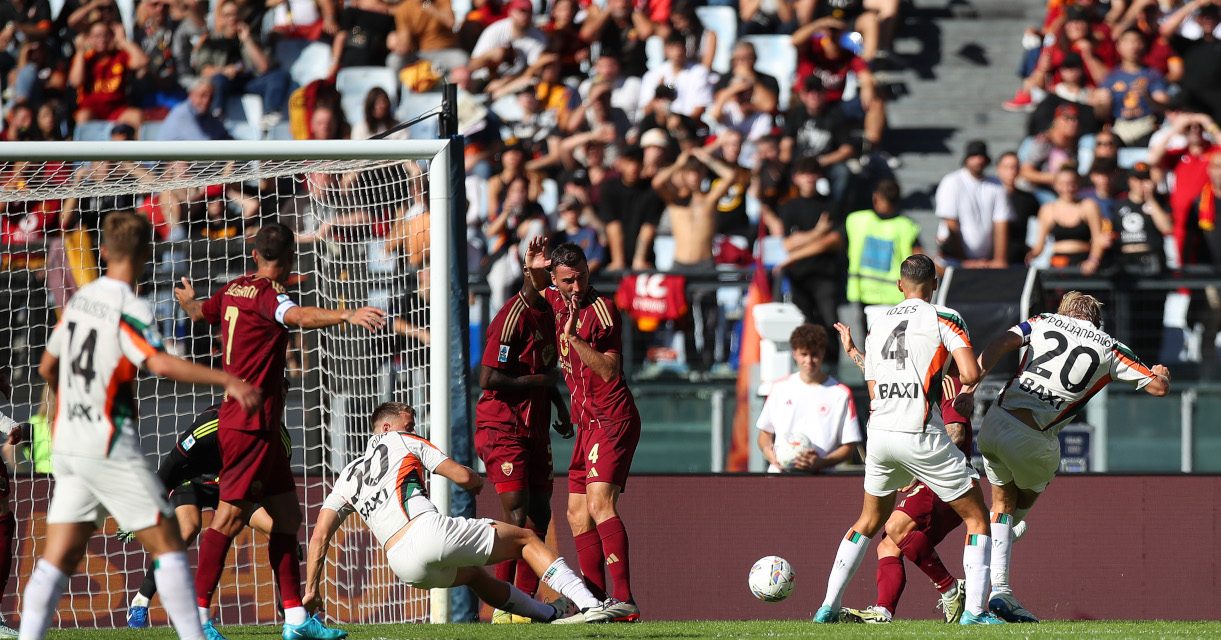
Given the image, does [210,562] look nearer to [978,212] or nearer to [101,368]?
[101,368]

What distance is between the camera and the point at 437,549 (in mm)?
7105

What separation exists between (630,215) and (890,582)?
226 inches

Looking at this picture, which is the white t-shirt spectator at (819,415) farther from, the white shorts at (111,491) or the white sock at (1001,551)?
the white shorts at (111,491)

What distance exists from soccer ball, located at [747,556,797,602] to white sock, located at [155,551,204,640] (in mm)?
3451

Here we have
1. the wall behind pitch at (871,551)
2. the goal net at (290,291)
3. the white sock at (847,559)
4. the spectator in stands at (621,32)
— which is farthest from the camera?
the spectator in stands at (621,32)

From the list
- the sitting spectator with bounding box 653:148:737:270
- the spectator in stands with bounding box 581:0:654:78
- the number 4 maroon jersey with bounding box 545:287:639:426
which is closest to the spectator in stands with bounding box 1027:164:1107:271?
the sitting spectator with bounding box 653:148:737:270

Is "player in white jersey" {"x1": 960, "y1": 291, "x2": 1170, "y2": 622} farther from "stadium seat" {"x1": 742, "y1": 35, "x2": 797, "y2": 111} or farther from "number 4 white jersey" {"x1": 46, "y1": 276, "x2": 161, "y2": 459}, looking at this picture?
"stadium seat" {"x1": 742, "y1": 35, "x2": 797, "y2": 111}

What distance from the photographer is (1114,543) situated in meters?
9.37

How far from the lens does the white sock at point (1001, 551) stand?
8102 mm

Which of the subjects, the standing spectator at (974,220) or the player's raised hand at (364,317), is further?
the standing spectator at (974,220)

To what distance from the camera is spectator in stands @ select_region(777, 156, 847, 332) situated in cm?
1252

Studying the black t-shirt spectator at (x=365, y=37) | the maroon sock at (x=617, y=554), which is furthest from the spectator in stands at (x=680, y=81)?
the maroon sock at (x=617, y=554)

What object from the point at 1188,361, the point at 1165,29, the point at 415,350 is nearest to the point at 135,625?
the point at 415,350

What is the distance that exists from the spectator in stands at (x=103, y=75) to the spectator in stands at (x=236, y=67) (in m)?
0.70
